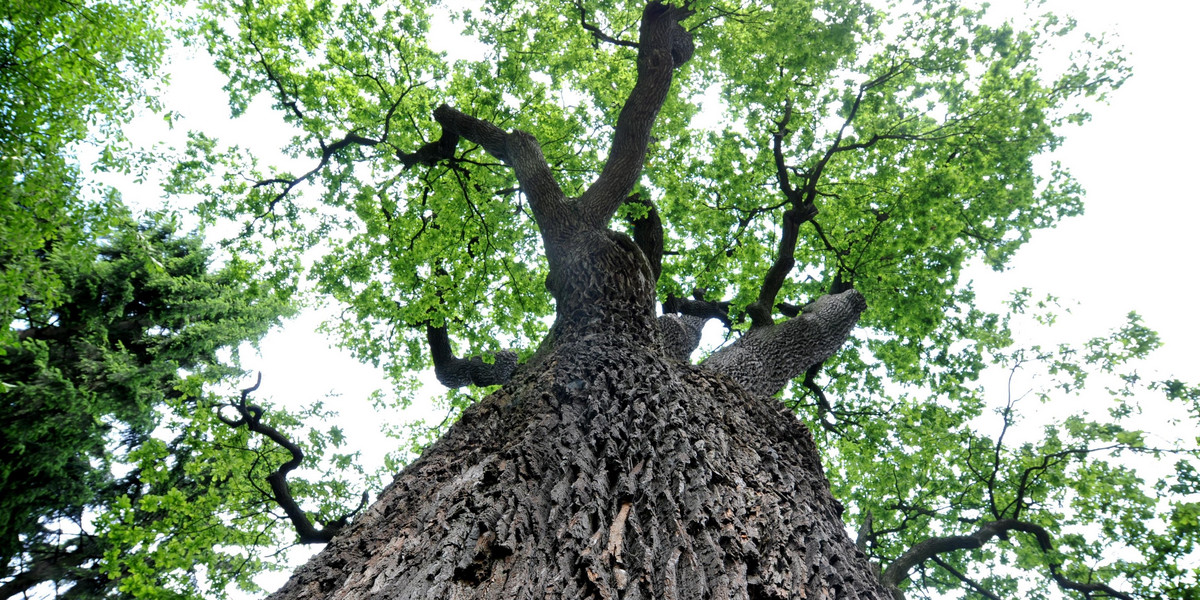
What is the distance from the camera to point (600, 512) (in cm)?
184

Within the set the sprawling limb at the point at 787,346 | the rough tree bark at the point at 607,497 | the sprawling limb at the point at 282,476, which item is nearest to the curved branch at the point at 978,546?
the sprawling limb at the point at 787,346

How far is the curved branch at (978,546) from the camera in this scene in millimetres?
6145

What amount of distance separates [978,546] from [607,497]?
7.30 meters

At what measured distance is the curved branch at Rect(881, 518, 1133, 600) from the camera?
6145 mm

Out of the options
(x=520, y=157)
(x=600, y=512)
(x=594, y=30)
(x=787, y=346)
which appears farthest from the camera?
(x=594, y=30)

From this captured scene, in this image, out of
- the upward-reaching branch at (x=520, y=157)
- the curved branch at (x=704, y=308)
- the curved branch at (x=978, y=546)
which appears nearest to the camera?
the upward-reaching branch at (x=520, y=157)

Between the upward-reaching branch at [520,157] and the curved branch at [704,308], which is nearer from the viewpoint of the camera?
the upward-reaching branch at [520,157]

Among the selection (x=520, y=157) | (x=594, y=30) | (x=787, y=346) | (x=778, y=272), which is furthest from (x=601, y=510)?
(x=594, y=30)

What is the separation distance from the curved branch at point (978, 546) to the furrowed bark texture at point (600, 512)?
433 centimetres

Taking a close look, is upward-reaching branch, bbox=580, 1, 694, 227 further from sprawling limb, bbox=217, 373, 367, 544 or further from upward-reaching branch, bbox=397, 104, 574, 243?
sprawling limb, bbox=217, 373, 367, 544

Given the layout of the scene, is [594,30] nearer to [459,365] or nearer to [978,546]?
[459,365]

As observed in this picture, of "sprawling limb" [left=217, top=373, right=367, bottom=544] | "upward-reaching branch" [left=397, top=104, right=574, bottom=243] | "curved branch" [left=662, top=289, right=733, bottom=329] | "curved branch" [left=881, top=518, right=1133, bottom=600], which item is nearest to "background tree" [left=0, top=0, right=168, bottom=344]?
"sprawling limb" [left=217, top=373, right=367, bottom=544]

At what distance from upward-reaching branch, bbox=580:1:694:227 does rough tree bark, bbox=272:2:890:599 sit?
126 cm

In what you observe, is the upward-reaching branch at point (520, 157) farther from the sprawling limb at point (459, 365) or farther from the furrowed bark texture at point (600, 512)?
Result: the furrowed bark texture at point (600, 512)
